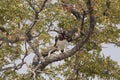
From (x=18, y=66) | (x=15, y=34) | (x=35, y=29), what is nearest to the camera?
(x=15, y=34)

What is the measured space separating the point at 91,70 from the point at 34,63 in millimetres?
3750

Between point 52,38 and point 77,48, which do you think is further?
point 52,38

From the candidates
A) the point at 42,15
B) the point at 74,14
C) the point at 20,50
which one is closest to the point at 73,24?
the point at 74,14

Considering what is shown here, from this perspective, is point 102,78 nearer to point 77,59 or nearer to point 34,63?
point 77,59

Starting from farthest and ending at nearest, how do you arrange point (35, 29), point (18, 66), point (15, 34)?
point (35, 29), point (18, 66), point (15, 34)

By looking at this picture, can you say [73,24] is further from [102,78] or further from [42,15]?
[102,78]

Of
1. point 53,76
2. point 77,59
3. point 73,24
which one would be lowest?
point 53,76

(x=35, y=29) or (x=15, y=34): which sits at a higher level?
(x=35, y=29)

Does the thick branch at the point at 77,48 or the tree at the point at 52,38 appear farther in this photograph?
the tree at the point at 52,38

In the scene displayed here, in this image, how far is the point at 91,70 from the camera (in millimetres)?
22469

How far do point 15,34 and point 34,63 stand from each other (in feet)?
14.1

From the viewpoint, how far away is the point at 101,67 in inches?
867

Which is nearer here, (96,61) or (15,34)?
(15,34)

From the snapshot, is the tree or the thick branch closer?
the thick branch
